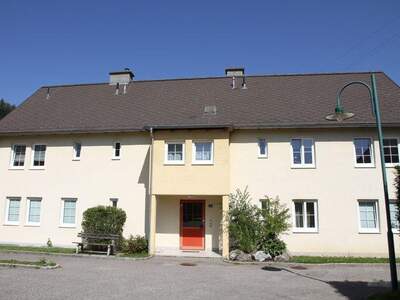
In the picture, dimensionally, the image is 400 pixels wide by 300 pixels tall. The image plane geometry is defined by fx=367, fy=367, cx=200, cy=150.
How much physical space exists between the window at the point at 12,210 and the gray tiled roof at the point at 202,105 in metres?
3.64

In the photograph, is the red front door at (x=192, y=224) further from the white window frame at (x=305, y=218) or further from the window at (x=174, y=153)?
the white window frame at (x=305, y=218)

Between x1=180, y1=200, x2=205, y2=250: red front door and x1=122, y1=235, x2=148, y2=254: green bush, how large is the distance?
199cm

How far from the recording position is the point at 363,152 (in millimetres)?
17125

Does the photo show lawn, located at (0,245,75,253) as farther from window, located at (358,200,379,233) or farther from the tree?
the tree

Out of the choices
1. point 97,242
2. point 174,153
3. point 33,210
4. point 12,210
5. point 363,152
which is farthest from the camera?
point 12,210

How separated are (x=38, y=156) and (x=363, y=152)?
54.2 ft

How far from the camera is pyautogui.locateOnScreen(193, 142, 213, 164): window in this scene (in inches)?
669

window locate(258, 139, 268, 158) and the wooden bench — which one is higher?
window locate(258, 139, 268, 158)

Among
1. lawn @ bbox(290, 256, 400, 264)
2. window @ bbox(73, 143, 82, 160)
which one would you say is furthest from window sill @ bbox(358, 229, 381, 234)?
window @ bbox(73, 143, 82, 160)

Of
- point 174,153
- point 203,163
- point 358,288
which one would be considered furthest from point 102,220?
point 358,288

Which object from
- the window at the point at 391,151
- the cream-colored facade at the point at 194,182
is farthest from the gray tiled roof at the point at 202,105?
the window at the point at 391,151

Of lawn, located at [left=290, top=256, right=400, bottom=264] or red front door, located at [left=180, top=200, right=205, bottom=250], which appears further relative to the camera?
red front door, located at [left=180, top=200, right=205, bottom=250]

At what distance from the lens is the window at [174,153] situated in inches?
674

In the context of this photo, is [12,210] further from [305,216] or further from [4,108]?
[4,108]
